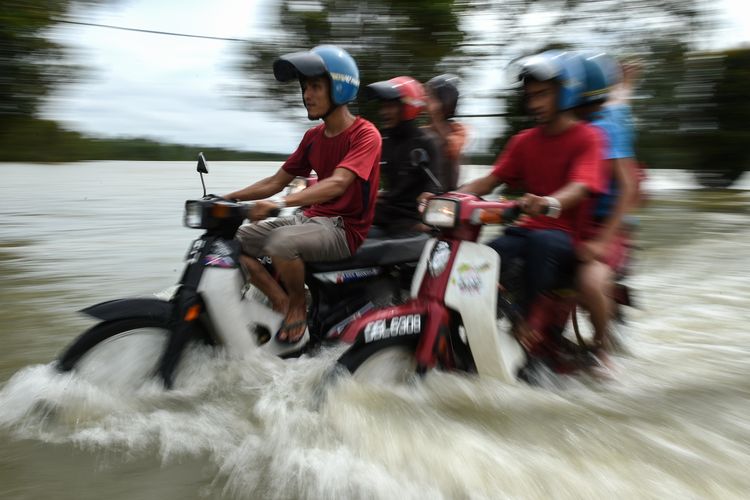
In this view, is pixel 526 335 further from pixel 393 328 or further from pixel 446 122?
pixel 446 122

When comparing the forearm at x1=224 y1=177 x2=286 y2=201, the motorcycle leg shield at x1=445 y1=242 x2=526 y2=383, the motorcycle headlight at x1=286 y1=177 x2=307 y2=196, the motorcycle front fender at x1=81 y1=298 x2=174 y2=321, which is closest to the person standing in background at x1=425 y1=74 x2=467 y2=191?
the motorcycle headlight at x1=286 y1=177 x2=307 y2=196

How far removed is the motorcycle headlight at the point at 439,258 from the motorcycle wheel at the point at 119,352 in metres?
1.38

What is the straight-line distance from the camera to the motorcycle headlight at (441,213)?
3867mm

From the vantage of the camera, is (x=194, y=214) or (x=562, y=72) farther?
(x=194, y=214)

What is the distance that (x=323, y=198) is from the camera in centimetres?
424

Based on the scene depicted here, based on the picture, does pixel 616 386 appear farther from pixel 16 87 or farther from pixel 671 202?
pixel 671 202

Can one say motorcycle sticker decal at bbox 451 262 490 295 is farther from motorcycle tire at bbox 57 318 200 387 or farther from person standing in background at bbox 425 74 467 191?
person standing in background at bbox 425 74 467 191

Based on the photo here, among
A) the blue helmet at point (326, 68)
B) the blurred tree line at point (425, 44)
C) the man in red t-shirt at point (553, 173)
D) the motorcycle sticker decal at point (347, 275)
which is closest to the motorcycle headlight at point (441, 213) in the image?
the man in red t-shirt at point (553, 173)

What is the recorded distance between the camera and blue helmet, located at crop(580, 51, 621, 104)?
412cm

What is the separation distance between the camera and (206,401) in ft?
13.2

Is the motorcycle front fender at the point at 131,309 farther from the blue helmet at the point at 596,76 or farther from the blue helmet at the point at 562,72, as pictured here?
the blue helmet at the point at 596,76

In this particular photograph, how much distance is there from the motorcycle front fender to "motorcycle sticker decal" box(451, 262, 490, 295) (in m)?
1.46

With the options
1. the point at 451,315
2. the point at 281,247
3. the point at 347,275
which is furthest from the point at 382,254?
the point at 451,315

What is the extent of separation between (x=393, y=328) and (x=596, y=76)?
5.86 feet
